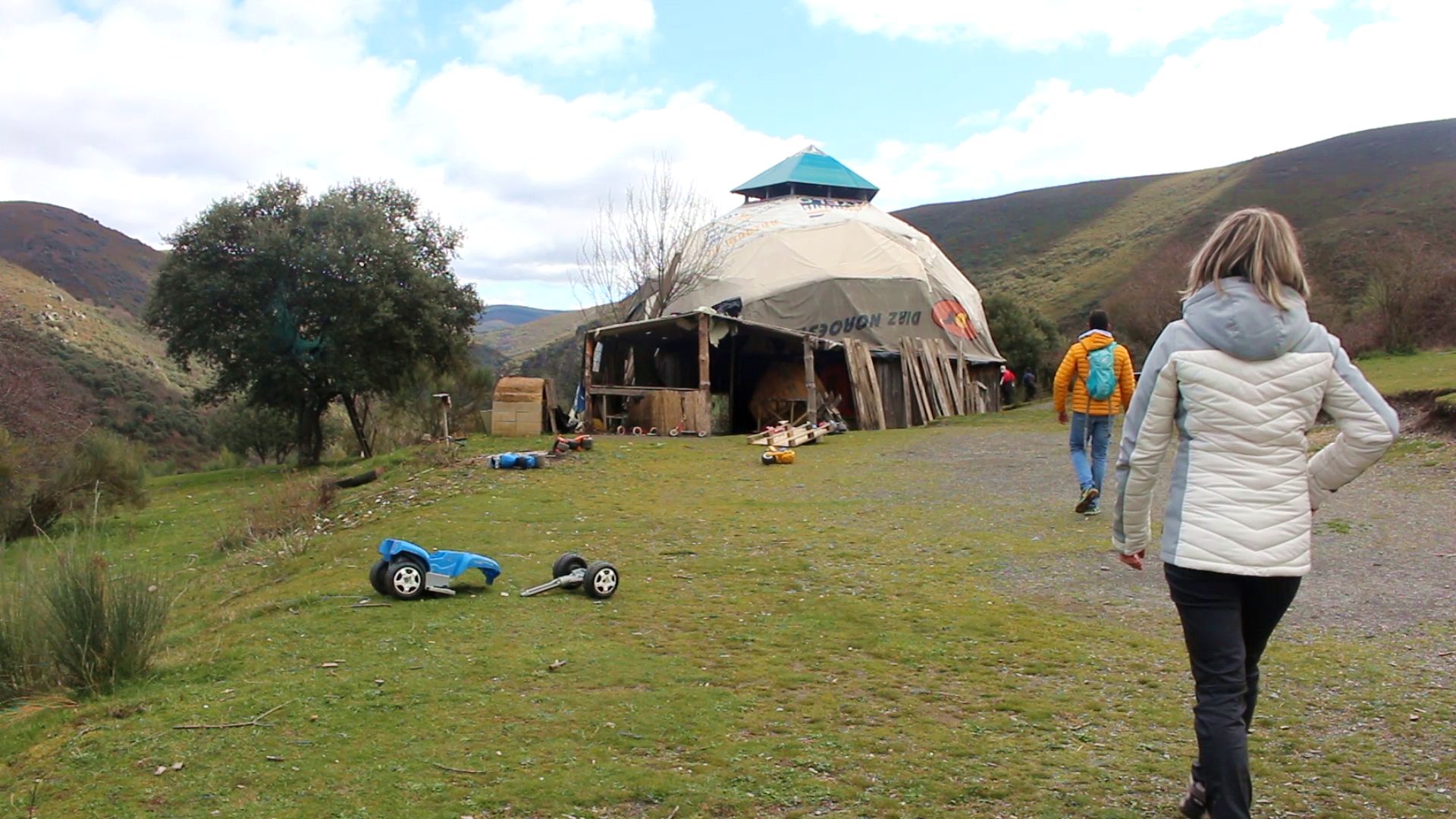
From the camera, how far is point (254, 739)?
3916 millimetres

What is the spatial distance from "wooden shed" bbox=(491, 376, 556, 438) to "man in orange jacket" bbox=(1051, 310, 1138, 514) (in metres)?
11.6

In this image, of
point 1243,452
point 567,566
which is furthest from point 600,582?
point 1243,452

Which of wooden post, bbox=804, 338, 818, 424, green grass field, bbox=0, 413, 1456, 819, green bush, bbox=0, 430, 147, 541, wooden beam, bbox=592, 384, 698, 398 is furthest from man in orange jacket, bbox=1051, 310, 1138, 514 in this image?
green bush, bbox=0, 430, 147, 541

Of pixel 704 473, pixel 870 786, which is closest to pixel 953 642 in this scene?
pixel 870 786

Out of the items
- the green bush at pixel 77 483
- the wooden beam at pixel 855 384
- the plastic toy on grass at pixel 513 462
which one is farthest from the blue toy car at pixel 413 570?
the wooden beam at pixel 855 384

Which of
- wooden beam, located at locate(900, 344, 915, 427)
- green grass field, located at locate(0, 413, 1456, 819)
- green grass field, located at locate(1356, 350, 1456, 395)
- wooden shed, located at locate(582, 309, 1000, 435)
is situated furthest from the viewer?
wooden beam, located at locate(900, 344, 915, 427)

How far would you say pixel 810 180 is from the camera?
112 feet

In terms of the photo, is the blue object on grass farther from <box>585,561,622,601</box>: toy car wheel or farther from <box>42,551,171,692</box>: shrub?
<box>42,551,171,692</box>: shrub

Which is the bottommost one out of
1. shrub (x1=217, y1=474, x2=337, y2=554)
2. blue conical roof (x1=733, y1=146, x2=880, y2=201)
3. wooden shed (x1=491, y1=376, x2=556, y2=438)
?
shrub (x1=217, y1=474, x2=337, y2=554)

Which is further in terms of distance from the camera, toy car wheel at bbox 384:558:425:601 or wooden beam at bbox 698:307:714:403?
wooden beam at bbox 698:307:714:403

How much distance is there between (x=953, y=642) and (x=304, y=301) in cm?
1876

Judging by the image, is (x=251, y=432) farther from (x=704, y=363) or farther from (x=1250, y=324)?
(x=1250, y=324)

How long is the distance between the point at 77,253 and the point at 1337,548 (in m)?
79.8

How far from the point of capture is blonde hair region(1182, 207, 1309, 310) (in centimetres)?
299
